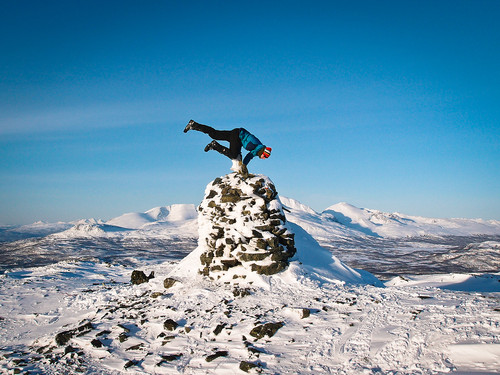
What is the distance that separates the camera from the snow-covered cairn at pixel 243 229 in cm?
1327

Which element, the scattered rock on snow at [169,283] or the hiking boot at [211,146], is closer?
the scattered rock on snow at [169,283]

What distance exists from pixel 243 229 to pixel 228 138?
451 centimetres

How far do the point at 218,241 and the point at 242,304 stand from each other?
4602mm

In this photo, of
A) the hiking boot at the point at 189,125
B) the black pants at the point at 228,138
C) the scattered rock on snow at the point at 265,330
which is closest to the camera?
the scattered rock on snow at the point at 265,330

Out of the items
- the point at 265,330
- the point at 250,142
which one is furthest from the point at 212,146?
the point at 265,330

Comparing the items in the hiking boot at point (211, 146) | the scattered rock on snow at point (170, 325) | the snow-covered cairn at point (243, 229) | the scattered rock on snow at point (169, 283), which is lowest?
the scattered rock on snow at point (170, 325)

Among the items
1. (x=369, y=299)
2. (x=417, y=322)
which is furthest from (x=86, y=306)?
(x=417, y=322)

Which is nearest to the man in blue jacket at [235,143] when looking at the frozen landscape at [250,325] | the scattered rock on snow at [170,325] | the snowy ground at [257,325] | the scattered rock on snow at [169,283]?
the frozen landscape at [250,325]

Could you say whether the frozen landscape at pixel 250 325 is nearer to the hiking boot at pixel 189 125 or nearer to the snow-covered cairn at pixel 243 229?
the snow-covered cairn at pixel 243 229

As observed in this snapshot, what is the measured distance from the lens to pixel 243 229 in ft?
45.9

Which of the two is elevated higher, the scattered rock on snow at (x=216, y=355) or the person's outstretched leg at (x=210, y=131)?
the person's outstretched leg at (x=210, y=131)

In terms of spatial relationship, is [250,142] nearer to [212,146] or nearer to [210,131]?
[212,146]

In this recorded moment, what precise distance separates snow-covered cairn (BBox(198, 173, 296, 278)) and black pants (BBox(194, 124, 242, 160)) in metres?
1.34

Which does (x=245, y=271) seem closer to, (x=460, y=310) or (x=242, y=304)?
(x=242, y=304)
